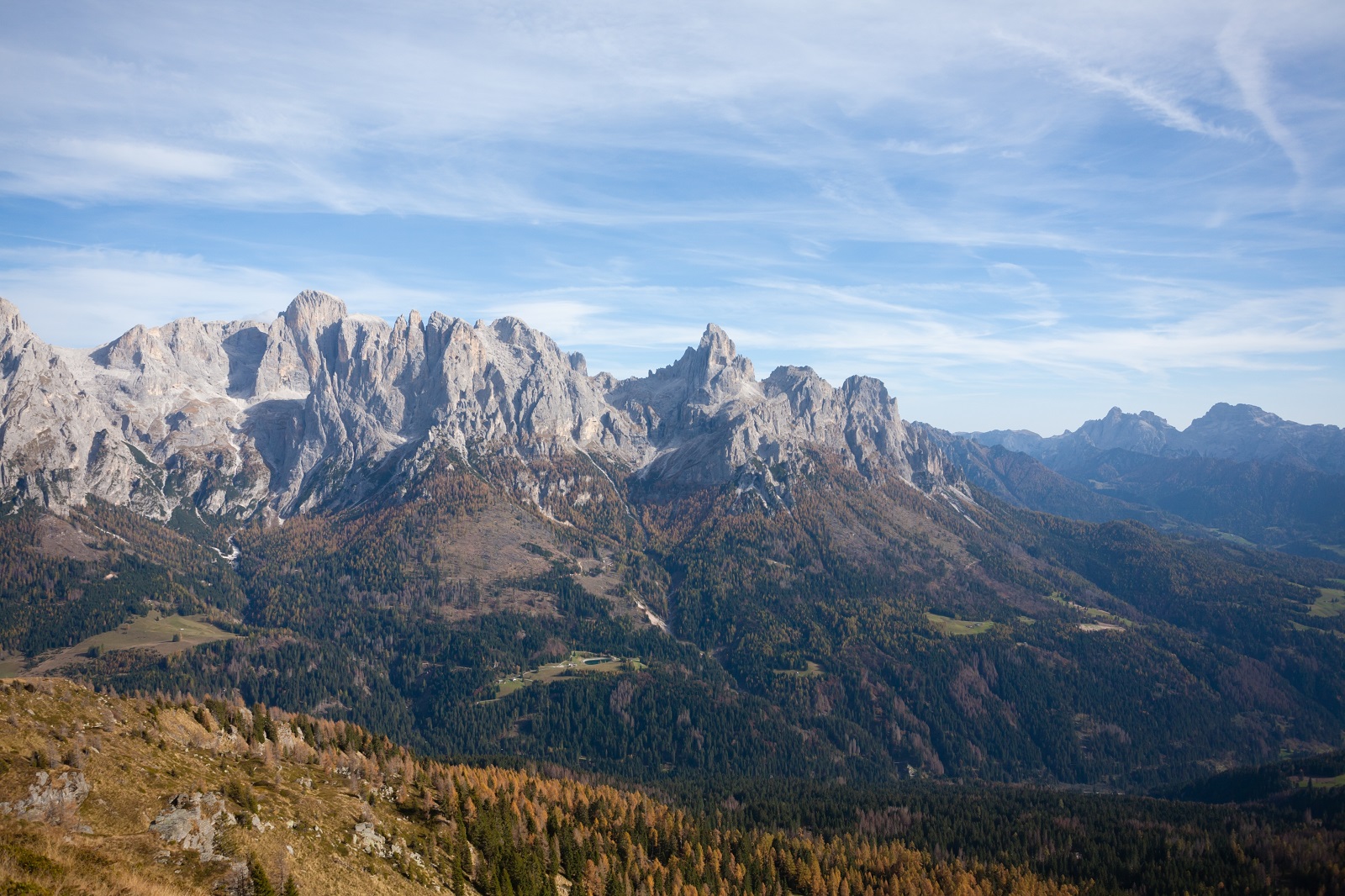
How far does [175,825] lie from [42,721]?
1995 cm

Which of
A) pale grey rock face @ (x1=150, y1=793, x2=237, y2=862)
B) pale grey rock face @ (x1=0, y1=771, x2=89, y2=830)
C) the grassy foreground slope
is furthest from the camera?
pale grey rock face @ (x1=150, y1=793, x2=237, y2=862)

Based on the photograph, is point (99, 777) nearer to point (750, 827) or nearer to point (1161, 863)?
point (750, 827)

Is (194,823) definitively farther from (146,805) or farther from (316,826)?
(316,826)

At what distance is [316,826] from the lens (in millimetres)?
78812

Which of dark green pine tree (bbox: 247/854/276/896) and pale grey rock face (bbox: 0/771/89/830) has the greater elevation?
pale grey rock face (bbox: 0/771/89/830)

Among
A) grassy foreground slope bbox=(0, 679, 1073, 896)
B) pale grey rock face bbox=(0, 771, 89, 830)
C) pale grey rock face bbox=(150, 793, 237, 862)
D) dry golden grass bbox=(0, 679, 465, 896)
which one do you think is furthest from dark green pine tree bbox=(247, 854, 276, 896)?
pale grey rock face bbox=(0, 771, 89, 830)

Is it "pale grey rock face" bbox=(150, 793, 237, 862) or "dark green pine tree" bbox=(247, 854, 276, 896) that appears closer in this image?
"dark green pine tree" bbox=(247, 854, 276, 896)

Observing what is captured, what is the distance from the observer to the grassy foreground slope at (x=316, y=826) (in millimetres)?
60969

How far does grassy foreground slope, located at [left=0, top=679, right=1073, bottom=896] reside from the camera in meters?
61.0

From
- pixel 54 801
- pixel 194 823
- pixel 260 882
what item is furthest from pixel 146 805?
pixel 260 882

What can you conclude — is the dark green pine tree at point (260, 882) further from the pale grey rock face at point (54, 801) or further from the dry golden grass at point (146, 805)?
the pale grey rock face at point (54, 801)

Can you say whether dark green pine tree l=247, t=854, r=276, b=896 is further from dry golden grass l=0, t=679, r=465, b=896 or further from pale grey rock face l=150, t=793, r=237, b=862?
pale grey rock face l=150, t=793, r=237, b=862

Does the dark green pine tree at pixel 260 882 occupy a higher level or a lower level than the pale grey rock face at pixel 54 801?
lower

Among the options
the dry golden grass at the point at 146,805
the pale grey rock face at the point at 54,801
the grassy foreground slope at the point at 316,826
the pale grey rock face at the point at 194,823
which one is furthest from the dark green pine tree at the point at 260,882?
the pale grey rock face at the point at 54,801
